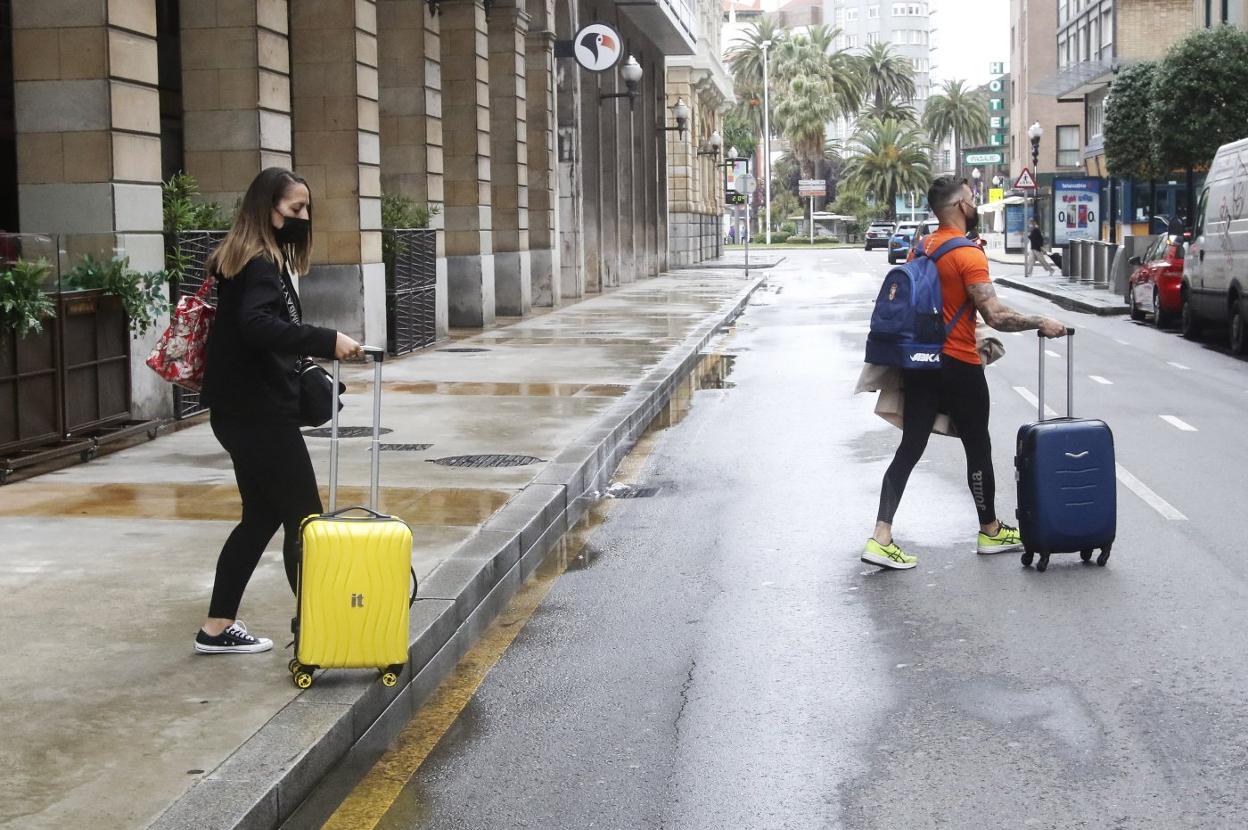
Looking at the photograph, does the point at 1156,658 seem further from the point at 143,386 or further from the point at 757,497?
the point at 143,386

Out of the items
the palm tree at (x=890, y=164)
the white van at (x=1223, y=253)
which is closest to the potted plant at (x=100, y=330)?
the white van at (x=1223, y=253)

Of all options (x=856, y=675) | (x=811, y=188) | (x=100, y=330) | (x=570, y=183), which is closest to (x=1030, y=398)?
(x=100, y=330)

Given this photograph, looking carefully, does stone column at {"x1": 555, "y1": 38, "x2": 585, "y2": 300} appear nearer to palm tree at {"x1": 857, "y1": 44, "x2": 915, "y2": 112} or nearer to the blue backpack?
the blue backpack

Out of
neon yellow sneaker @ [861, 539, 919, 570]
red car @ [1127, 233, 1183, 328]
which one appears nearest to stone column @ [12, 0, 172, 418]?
neon yellow sneaker @ [861, 539, 919, 570]

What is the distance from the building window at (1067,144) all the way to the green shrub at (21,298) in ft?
264

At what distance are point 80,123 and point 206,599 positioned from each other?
21.6ft

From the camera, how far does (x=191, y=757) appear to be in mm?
4656

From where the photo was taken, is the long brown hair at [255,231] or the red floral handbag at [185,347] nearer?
the long brown hair at [255,231]

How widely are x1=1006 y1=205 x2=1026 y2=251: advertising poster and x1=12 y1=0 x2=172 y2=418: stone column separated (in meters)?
56.0

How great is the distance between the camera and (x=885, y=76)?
114 meters

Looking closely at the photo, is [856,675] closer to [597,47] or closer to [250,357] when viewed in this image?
[250,357]

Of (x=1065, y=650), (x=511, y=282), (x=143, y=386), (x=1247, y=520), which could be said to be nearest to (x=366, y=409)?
(x=143, y=386)

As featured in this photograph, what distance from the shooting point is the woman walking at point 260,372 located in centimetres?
555

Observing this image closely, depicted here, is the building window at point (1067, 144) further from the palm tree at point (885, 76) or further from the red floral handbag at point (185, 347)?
the red floral handbag at point (185, 347)
